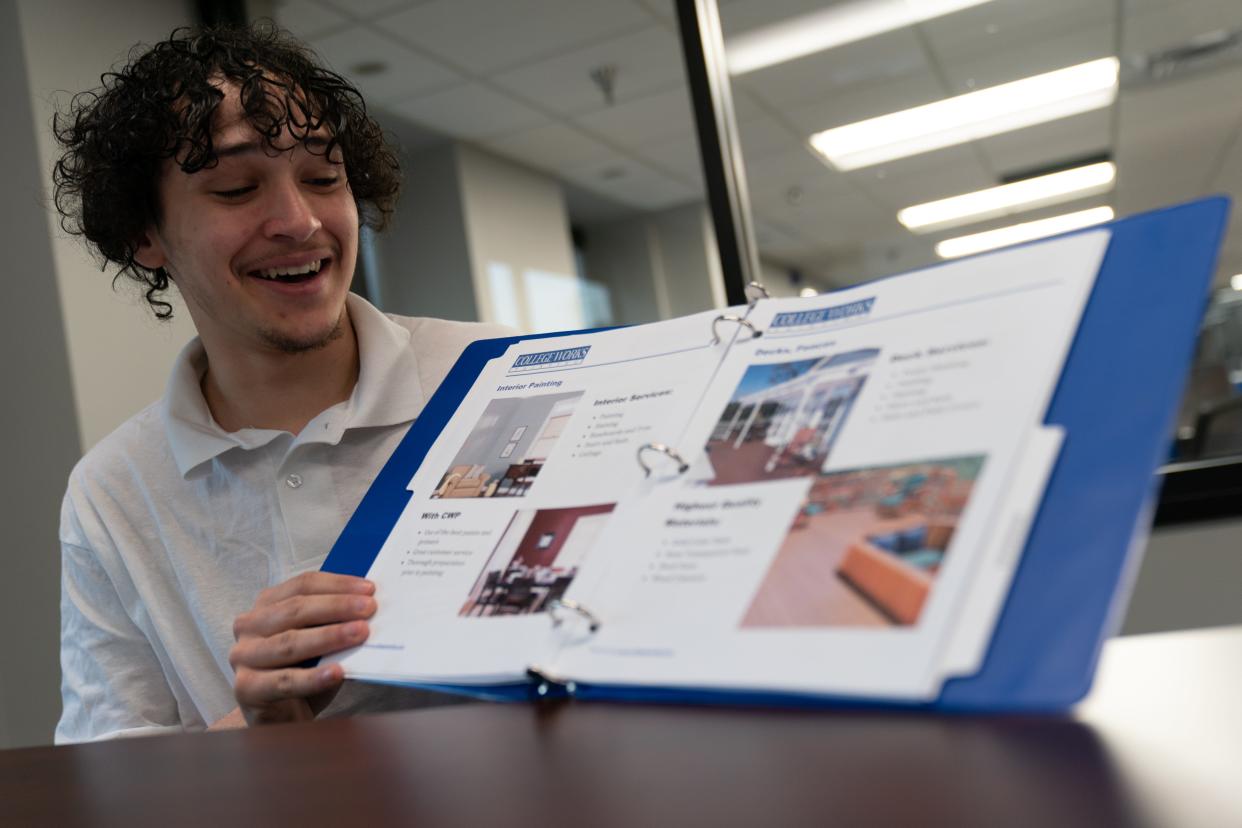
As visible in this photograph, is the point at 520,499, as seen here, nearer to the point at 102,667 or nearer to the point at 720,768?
the point at 720,768

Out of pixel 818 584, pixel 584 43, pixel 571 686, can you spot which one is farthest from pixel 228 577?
pixel 584 43

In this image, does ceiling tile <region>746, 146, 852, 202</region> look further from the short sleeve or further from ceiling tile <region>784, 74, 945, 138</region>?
the short sleeve

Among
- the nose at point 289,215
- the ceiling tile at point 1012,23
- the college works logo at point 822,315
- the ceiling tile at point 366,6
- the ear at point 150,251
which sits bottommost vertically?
the college works logo at point 822,315

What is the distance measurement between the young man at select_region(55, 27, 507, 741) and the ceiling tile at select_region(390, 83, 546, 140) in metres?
3.08

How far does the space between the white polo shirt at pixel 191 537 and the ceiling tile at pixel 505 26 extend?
2.84m

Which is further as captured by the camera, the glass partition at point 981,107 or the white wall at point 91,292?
the glass partition at point 981,107

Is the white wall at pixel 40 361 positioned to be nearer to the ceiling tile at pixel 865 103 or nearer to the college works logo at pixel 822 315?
the college works logo at pixel 822 315

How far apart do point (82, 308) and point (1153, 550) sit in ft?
8.89

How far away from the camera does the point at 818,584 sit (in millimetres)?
391

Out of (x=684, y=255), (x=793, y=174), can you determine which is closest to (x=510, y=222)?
(x=684, y=255)

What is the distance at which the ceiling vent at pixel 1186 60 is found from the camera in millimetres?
3156

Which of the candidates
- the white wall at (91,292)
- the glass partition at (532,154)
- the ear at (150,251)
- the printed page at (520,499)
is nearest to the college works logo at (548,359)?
the printed page at (520,499)

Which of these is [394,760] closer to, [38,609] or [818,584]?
[818,584]

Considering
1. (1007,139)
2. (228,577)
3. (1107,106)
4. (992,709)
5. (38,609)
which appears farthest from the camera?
(1007,139)
